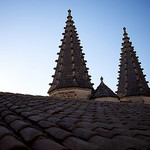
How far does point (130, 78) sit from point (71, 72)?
476 inches

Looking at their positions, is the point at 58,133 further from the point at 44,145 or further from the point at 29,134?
the point at 44,145

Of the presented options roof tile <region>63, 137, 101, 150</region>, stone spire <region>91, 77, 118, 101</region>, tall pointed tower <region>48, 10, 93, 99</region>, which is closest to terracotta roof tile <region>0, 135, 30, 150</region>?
roof tile <region>63, 137, 101, 150</region>

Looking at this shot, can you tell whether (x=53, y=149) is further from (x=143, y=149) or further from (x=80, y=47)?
(x=80, y=47)

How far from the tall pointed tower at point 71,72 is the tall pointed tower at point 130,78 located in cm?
850

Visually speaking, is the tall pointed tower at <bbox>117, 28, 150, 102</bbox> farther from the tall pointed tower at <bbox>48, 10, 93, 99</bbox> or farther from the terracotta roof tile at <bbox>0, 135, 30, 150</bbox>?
the terracotta roof tile at <bbox>0, 135, 30, 150</bbox>

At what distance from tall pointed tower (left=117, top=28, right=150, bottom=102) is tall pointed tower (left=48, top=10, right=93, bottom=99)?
27.9 ft

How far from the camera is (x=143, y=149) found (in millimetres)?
2096

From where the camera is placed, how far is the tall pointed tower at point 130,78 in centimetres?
2426

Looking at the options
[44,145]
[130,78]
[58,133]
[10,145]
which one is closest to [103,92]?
[130,78]

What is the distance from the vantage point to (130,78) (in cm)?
2714

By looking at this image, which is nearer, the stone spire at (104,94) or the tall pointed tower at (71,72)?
the stone spire at (104,94)

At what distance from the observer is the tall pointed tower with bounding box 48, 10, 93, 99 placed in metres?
19.1

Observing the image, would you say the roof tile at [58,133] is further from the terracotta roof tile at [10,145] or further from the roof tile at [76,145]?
the terracotta roof tile at [10,145]

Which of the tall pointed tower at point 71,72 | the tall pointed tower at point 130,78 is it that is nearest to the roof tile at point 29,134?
the tall pointed tower at point 71,72
